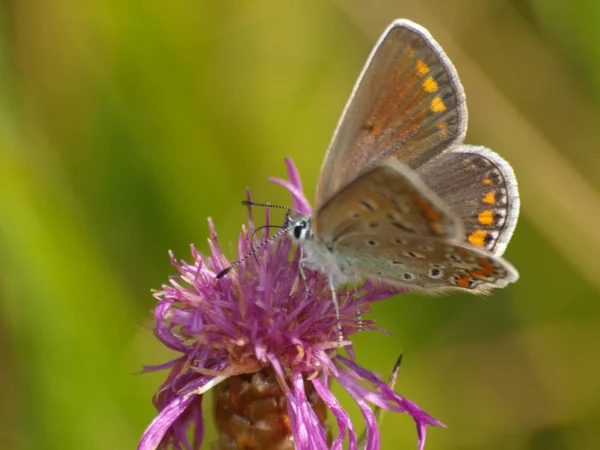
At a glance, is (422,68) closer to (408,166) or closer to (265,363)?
(408,166)

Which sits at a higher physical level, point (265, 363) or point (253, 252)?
point (253, 252)

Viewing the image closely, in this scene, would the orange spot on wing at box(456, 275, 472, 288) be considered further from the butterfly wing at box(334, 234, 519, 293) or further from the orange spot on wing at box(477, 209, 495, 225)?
the orange spot on wing at box(477, 209, 495, 225)

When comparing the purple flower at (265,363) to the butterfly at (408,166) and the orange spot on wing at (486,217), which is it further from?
the orange spot on wing at (486,217)

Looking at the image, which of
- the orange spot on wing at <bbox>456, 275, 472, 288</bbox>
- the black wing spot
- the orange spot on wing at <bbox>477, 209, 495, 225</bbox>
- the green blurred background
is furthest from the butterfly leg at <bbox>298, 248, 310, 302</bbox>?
the green blurred background

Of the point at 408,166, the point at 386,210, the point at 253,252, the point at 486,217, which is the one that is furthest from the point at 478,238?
the point at 253,252

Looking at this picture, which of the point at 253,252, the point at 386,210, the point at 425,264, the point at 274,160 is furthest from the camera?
the point at 274,160

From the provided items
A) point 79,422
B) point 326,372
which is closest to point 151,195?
point 79,422
